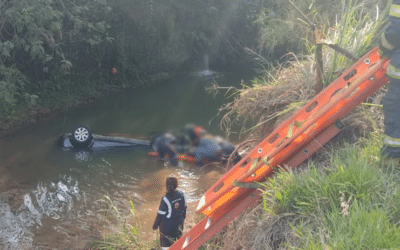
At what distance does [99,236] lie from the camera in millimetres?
8281

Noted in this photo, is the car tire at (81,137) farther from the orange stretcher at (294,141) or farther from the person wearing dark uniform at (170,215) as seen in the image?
the orange stretcher at (294,141)

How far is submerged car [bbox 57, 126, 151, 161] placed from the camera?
1287 centimetres

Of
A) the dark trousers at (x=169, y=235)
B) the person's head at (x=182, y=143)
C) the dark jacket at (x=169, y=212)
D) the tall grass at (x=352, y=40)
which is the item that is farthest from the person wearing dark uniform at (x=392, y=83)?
the person's head at (x=182, y=143)

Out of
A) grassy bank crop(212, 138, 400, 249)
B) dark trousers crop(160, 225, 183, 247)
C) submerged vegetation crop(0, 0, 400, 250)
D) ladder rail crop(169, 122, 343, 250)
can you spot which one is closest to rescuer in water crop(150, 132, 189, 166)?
submerged vegetation crop(0, 0, 400, 250)

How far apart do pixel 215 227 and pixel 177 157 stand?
8114 millimetres

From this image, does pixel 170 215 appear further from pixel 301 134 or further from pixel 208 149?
pixel 208 149

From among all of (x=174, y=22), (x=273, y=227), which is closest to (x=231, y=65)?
(x=174, y=22)

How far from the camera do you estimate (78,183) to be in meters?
11.0

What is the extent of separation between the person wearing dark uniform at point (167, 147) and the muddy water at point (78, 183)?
28 cm

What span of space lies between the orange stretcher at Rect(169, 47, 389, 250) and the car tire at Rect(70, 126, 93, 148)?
9211 mm

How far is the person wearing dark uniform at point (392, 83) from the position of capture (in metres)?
3.48

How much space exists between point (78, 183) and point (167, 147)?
2572mm

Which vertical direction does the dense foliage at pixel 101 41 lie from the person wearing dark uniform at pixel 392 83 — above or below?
below

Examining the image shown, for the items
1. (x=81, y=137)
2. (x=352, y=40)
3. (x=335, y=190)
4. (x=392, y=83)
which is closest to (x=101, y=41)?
(x=81, y=137)
